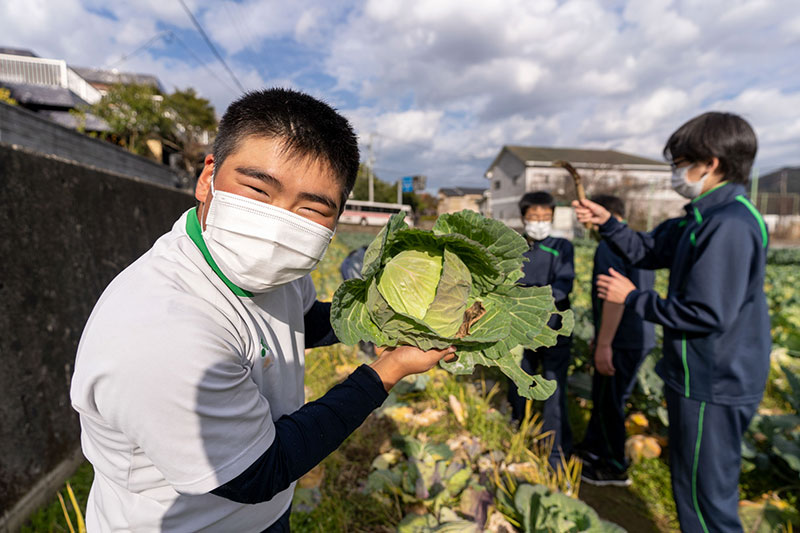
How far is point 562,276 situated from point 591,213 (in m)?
0.56

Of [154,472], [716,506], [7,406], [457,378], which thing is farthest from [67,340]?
[716,506]

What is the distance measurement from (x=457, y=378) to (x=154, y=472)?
3550 millimetres

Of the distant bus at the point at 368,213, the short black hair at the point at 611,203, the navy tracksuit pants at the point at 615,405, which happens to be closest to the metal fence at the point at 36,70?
the distant bus at the point at 368,213

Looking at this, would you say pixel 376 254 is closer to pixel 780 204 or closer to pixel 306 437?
pixel 306 437

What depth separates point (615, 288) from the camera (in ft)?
8.68

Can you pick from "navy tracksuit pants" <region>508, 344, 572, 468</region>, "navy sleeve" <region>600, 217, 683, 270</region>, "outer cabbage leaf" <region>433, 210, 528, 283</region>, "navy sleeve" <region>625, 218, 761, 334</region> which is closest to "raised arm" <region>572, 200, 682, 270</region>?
"navy sleeve" <region>600, 217, 683, 270</region>

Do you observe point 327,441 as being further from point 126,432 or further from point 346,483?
point 346,483

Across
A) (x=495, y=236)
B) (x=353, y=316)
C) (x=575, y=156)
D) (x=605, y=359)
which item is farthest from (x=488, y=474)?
(x=575, y=156)

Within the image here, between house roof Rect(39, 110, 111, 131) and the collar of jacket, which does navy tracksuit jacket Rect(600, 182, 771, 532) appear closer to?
the collar of jacket

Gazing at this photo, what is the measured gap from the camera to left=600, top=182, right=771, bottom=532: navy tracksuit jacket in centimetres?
204

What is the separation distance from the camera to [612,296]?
8.67 ft

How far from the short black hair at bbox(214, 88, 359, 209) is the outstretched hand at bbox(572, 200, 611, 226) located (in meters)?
2.25

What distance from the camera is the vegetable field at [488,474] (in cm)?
249

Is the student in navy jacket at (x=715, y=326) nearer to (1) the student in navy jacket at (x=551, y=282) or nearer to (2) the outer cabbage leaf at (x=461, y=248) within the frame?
(1) the student in navy jacket at (x=551, y=282)
